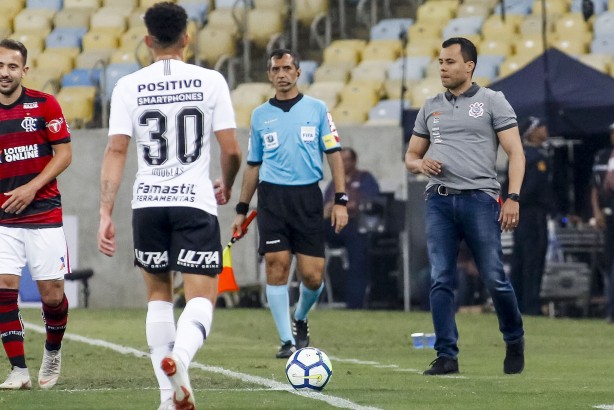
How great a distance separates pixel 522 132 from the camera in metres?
17.0

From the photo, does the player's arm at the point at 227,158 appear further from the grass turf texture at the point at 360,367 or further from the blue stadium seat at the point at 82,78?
the blue stadium seat at the point at 82,78

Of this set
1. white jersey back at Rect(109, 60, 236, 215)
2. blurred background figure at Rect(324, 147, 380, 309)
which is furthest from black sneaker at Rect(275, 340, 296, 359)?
blurred background figure at Rect(324, 147, 380, 309)

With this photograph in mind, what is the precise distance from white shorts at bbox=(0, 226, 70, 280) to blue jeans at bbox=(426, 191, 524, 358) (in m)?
2.26

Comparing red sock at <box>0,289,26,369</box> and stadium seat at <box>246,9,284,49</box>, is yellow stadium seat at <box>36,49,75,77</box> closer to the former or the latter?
stadium seat at <box>246,9,284,49</box>

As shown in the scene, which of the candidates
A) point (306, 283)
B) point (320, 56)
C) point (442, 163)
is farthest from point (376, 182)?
point (442, 163)

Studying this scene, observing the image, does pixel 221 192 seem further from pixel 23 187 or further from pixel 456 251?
pixel 456 251

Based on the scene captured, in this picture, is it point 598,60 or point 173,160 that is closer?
point 173,160

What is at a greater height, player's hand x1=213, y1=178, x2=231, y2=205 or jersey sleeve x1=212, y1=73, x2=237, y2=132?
jersey sleeve x1=212, y1=73, x2=237, y2=132

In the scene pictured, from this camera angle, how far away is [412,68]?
864 inches

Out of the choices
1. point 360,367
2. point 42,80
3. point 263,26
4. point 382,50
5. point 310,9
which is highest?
point 310,9

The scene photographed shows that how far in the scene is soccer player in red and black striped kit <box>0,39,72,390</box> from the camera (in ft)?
27.7

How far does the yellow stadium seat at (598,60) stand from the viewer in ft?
64.2

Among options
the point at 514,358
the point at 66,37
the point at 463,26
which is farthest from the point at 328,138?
the point at 66,37

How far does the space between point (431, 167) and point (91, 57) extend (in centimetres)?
1578
